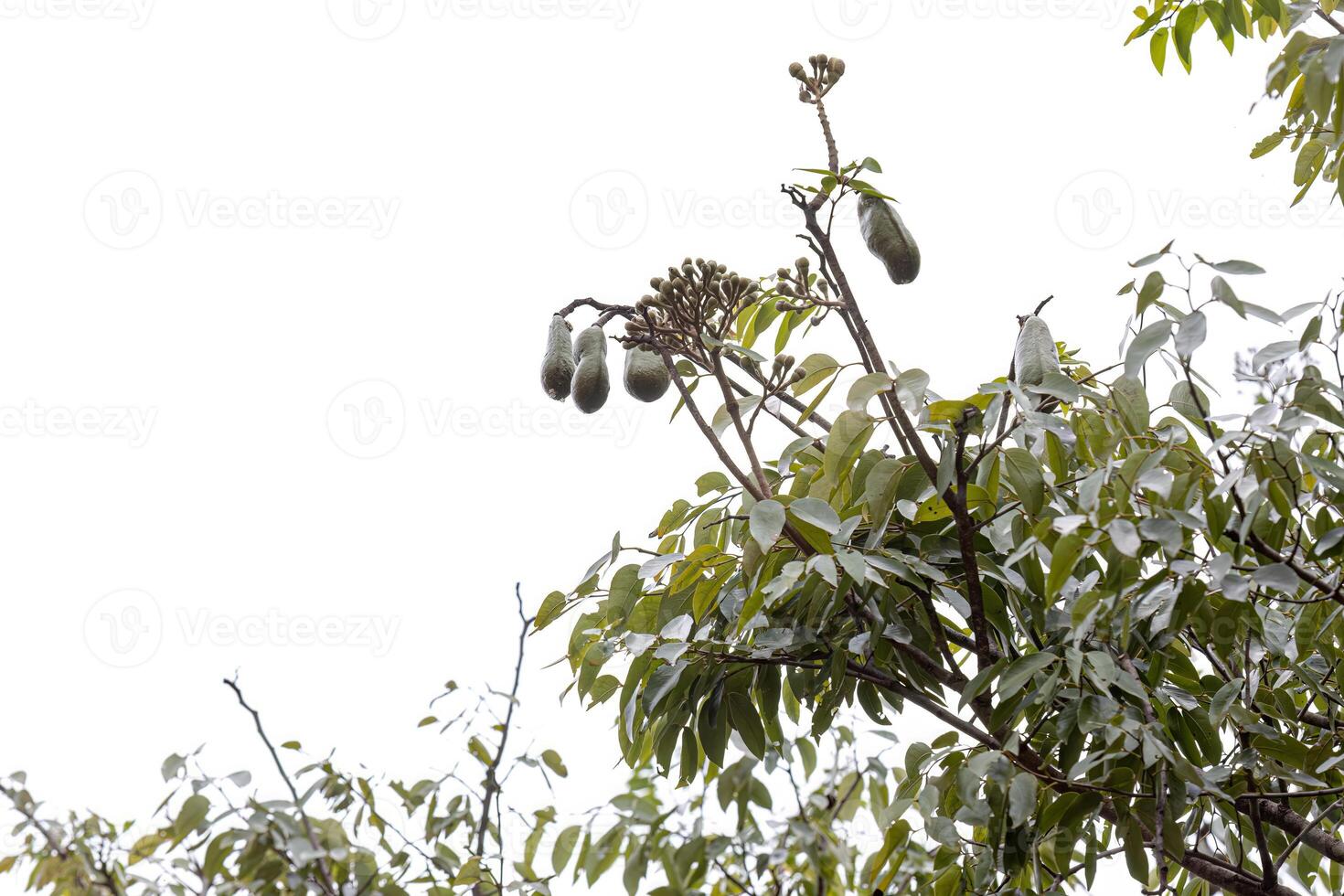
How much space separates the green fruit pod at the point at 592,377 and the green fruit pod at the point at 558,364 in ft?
0.14

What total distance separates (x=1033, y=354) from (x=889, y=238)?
201 mm

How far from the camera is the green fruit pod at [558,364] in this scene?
1.33 meters

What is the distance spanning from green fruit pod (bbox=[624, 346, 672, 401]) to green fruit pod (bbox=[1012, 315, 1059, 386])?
0.37 meters

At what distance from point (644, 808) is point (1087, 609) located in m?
0.37

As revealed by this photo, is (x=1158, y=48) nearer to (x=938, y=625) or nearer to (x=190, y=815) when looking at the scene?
(x=938, y=625)

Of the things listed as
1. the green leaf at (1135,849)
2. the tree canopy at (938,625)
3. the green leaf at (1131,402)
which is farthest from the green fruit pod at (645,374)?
the green leaf at (1135,849)

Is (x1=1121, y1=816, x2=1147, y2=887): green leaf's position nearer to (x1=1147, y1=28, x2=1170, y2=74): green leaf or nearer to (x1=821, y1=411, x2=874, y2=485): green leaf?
(x1=821, y1=411, x2=874, y2=485): green leaf

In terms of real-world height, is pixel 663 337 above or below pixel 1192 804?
above

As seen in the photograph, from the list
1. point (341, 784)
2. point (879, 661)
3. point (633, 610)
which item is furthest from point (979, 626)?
point (341, 784)

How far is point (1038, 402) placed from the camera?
1.10 meters

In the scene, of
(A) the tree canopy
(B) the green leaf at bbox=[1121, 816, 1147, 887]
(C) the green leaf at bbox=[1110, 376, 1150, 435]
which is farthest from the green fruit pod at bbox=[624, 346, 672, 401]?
(B) the green leaf at bbox=[1121, 816, 1147, 887]

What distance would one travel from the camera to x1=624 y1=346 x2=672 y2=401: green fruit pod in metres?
1.27

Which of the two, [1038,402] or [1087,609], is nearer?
[1087,609]

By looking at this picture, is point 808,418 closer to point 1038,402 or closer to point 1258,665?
point 1038,402
